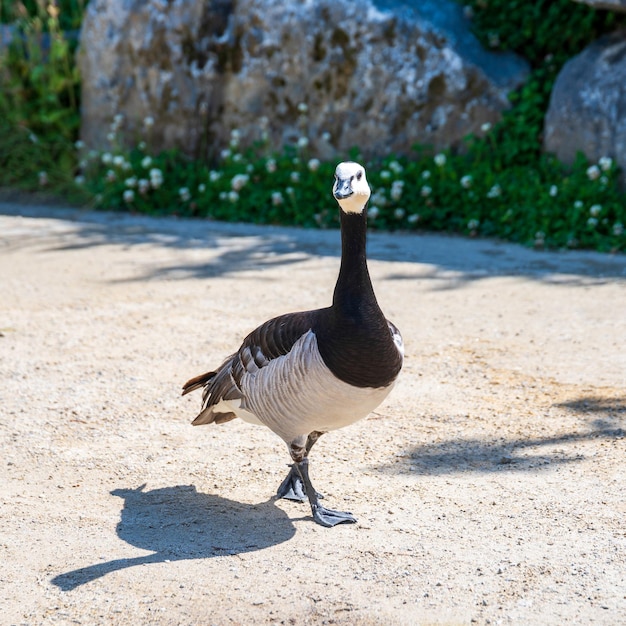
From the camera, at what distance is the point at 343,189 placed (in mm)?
3324

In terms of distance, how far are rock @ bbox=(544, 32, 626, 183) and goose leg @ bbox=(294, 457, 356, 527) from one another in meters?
5.70

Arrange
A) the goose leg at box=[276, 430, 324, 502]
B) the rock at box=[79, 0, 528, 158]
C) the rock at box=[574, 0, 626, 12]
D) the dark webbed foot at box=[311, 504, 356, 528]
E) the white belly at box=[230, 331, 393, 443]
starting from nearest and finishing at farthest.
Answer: the white belly at box=[230, 331, 393, 443] < the dark webbed foot at box=[311, 504, 356, 528] < the goose leg at box=[276, 430, 324, 502] < the rock at box=[574, 0, 626, 12] < the rock at box=[79, 0, 528, 158]

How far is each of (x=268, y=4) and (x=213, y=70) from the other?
95 centimetres

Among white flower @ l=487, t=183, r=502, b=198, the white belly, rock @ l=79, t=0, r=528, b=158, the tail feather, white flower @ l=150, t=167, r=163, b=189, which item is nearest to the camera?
the white belly

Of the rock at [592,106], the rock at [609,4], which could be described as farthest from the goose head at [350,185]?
the rock at [609,4]

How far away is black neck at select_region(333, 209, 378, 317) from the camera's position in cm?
348

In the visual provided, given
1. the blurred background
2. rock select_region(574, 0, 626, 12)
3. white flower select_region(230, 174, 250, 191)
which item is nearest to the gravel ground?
the blurred background

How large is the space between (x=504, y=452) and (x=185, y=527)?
1526 millimetres

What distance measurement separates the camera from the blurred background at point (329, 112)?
28.4ft

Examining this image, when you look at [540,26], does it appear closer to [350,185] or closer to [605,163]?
[605,163]

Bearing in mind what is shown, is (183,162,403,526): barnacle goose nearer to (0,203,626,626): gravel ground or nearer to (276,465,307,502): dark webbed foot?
(276,465,307,502): dark webbed foot

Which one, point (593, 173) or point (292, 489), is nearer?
point (292, 489)

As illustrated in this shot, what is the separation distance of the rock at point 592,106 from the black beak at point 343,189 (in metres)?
5.69

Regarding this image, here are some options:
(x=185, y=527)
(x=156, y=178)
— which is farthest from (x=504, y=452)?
(x=156, y=178)
